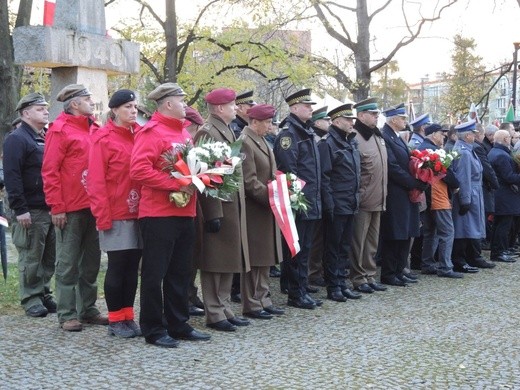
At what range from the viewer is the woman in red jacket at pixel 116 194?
6.90 meters

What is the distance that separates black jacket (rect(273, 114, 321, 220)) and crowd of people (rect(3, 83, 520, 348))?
0.04ft

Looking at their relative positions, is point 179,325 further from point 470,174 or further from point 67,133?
point 470,174

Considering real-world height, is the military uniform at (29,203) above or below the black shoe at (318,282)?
above

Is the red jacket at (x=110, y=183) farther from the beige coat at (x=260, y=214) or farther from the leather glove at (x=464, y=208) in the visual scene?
the leather glove at (x=464, y=208)

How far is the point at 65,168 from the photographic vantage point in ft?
24.6

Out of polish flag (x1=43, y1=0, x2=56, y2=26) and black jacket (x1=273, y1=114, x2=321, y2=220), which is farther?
polish flag (x1=43, y1=0, x2=56, y2=26)

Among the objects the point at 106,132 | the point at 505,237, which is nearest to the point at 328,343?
the point at 106,132

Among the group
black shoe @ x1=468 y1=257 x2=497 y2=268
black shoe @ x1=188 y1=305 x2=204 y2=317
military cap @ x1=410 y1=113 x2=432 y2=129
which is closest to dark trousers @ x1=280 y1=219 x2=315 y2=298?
black shoe @ x1=188 y1=305 x2=204 y2=317

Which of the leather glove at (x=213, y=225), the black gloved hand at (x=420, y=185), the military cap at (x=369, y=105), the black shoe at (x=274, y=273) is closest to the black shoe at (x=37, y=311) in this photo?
the leather glove at (x=213, y=225)

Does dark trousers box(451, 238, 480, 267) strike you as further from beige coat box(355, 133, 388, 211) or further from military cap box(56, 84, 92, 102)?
military cap box(56, 84, 92, 102)

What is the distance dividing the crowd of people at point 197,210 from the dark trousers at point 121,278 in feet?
0.04

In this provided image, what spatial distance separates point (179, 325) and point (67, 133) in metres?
1.99

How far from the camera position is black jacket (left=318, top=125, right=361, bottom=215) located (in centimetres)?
929

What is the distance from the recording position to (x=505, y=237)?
43.6 ft
